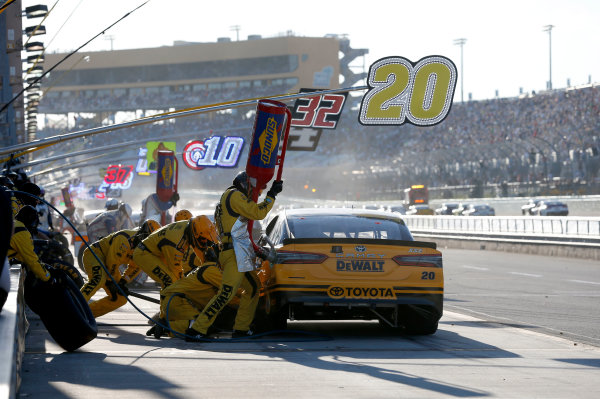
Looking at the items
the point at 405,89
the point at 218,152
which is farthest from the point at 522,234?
the point at 405,89

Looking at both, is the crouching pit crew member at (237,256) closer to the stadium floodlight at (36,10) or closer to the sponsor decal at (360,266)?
the sponsor decal at (360,266)

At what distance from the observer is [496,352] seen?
8.55m

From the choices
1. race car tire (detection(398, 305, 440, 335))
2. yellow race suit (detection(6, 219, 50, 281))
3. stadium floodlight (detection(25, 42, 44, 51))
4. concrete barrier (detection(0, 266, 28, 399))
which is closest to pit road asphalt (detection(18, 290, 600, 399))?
race car tire (detection(398, 305, 440, 335))

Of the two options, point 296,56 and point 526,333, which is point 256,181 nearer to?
point 526,333

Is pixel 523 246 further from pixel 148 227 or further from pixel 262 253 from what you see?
pixel 262 253

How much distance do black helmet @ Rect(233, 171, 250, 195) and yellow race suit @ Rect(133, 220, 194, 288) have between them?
1.29 meters

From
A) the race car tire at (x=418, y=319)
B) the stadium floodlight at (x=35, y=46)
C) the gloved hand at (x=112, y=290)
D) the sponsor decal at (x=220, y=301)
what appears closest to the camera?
the sponsor decal at (x=220, y=301)

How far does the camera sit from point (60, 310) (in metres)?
8.09

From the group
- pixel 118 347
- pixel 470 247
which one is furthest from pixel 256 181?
pixel 470 247

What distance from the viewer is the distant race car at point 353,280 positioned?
9.23 meters

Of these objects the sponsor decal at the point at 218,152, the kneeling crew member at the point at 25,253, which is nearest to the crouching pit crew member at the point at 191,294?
the kneeling crew member at the point at 25,253

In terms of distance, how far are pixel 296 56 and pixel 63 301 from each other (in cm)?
10331

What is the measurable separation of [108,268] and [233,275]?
2365 mm

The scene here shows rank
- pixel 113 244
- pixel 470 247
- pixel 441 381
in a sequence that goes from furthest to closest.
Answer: pixel 470 247 < pixel 113 244 < pixel 441 381
